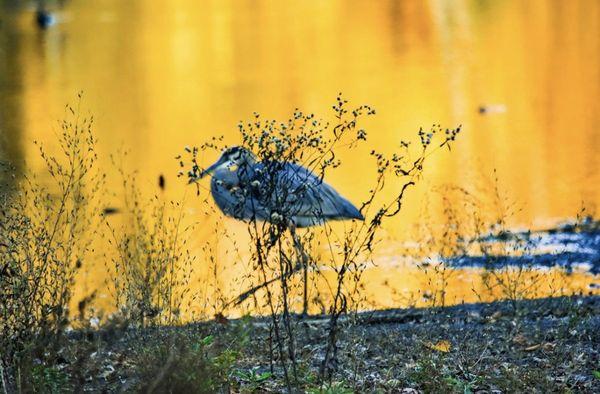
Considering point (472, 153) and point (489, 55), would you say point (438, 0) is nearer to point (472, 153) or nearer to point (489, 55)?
point (489, 55)

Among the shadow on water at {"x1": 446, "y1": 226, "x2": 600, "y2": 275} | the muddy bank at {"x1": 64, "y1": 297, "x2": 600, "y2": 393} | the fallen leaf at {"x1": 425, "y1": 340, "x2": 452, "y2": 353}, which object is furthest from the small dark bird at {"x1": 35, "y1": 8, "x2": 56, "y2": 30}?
the fallen leaf at {"x1": 425, "y1": 340, "x2": 452, "y2": 353}

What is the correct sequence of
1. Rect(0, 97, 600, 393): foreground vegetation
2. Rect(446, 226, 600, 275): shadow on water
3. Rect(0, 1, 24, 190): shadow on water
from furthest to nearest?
Rect(0, 1, 24, 190): shadow on water → Rect(446, 226, 600, 275): shadow on water → Rect(0, 97, 600, 393): foreground vegetation

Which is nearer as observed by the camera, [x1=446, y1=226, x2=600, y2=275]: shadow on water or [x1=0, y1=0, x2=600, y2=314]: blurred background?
[x1=446, y1=226, x2=600, y2=275]: shadow on water

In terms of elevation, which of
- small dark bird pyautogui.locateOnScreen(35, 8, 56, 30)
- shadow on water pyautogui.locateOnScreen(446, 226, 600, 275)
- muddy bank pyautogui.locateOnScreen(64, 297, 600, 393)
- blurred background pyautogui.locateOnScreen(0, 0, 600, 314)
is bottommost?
muddy bank pyautogui.locateOnScreen(64, 297, 600, 393)

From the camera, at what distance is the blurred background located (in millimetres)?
14516

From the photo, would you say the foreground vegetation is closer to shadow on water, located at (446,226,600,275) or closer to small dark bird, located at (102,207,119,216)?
shadow on water, located at (446,226,600,275)

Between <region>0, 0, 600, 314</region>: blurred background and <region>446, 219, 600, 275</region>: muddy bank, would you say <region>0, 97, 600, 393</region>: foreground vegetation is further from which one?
<region>0, 0, 600, 314</region>: blurred background

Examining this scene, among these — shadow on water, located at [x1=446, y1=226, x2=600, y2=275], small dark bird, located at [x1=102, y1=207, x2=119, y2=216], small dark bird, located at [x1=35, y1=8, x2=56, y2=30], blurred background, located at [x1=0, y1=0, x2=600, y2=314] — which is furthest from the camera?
small dark bird, located at [x1=35, y1=8, x2=56, y2=30]

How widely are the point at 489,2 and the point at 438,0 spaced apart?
2566 mm

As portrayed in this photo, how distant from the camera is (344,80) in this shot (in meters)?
22.8

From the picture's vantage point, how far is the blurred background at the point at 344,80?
14516 millimetres

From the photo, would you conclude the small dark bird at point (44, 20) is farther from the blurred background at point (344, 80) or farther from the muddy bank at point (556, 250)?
the muddy bank at point (556, 250)

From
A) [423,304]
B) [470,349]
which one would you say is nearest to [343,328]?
[470,349]

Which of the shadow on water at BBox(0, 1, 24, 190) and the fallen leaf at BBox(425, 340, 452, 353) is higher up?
the shadow on water at BBox(0, 1, 24, 190)
